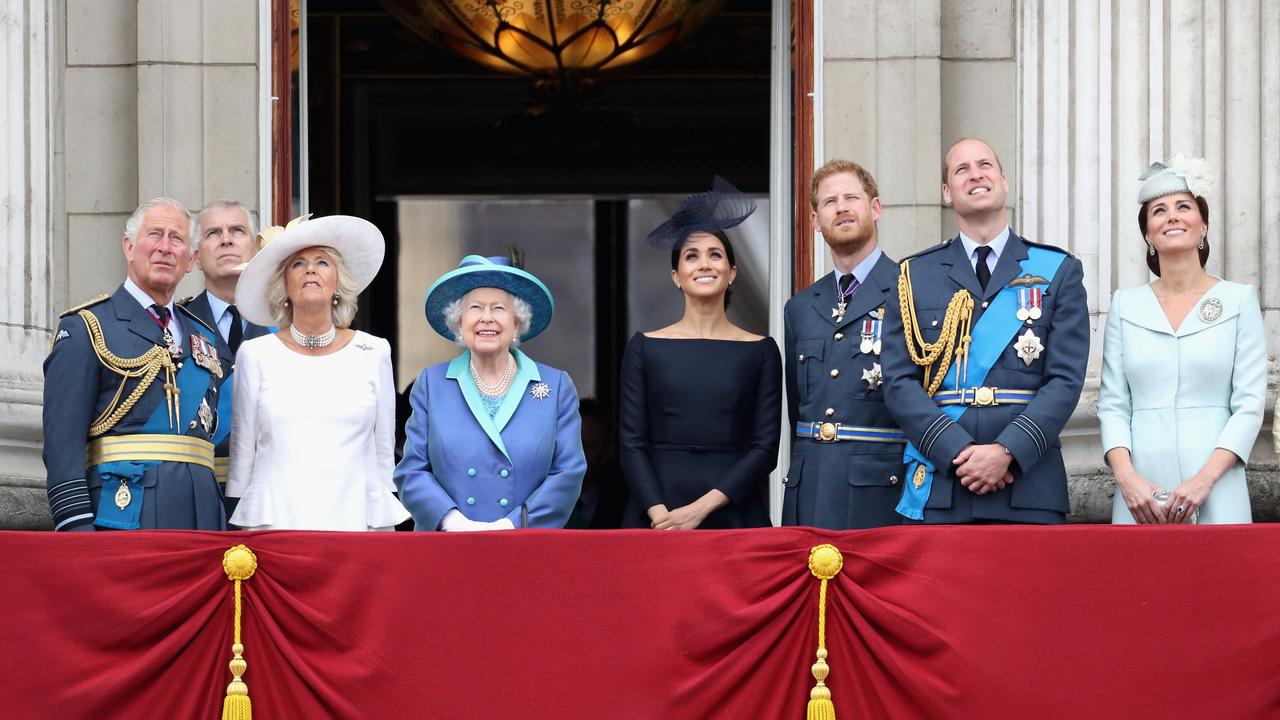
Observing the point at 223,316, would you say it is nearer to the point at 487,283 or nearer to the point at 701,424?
the point at 487,283

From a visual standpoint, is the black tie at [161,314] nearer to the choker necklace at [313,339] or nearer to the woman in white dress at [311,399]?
→ the woman in white dress at [311,399]

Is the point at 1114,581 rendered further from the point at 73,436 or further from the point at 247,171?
the point at 247,171

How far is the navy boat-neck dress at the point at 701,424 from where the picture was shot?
6121mm

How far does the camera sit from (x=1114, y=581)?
4.90m

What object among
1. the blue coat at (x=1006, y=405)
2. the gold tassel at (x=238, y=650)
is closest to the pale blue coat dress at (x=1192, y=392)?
the blue coat at (x=1006, y=405)

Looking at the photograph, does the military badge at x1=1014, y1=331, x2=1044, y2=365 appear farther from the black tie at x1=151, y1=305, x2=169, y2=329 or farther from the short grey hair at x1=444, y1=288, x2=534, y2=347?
the black tie at x1=151, y1=305, x2=169, y2=329

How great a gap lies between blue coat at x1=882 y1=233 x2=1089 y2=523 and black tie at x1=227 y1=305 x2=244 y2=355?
7.07ft

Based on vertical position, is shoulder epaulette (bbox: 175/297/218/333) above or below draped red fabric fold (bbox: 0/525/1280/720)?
above

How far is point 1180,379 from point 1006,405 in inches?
23.0

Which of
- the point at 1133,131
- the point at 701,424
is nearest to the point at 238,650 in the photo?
the point at 701,424

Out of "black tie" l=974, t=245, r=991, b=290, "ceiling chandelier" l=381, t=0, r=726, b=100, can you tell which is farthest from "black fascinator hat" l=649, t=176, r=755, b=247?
"ceiling chandelier" l=381, t=0, r=726, b=100

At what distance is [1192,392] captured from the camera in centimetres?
574

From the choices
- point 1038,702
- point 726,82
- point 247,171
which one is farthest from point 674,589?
point 726,82

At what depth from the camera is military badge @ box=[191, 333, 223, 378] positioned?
18.9 feet
